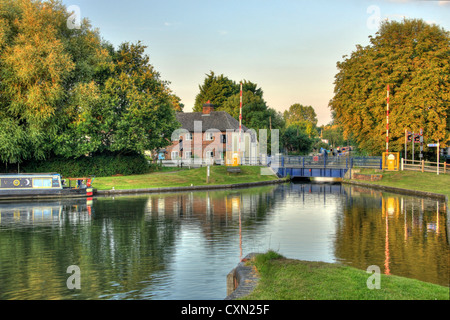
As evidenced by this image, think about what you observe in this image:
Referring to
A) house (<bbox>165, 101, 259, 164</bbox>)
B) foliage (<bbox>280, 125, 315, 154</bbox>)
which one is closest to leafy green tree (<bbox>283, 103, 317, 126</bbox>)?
foliage (<bbox>280, 125, 315, 154</bbox>)

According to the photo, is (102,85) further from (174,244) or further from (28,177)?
(174,244)

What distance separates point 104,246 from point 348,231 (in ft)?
34.8

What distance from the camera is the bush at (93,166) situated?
1783 inches

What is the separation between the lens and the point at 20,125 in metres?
41.7

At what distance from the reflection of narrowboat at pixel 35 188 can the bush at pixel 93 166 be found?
827 centimetres

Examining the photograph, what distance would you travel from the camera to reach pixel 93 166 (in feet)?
156

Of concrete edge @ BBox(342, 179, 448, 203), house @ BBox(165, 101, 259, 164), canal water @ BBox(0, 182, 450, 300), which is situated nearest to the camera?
canal water @ BBox(0, 182, 450, 300)

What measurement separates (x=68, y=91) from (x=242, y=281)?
38825 millimetres

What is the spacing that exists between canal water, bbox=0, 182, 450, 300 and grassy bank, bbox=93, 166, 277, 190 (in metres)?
10.5

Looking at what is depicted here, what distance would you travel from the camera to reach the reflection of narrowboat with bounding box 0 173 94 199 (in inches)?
1427

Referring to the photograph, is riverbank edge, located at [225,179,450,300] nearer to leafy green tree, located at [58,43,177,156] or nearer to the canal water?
the canal water

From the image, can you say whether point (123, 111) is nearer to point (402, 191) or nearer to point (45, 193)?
point (45, 193)

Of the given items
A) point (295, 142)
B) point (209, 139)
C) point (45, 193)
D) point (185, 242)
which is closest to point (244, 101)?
point (295, 142)
